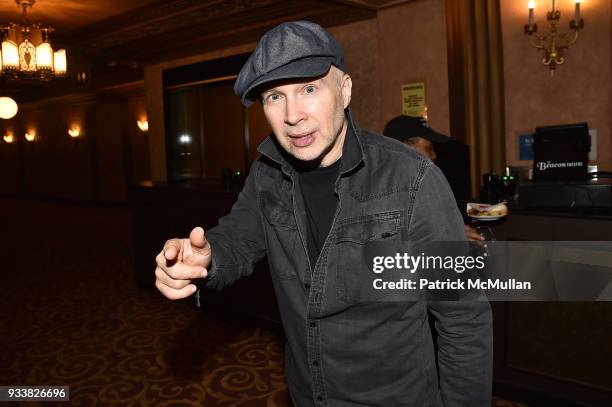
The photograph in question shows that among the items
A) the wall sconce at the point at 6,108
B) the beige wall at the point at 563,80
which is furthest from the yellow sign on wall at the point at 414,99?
the wall sconce at the point at 6,108

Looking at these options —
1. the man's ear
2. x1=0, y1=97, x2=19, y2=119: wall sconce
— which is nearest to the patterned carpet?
the man's ear

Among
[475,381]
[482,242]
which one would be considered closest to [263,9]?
[482,242]

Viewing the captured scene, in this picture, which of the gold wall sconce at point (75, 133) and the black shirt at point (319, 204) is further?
the gold wall sconce at point (75, 133)

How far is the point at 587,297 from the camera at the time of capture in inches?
102

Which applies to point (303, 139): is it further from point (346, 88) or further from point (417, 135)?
point (417, 135)

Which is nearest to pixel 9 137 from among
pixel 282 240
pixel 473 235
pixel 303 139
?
pixel 473 235

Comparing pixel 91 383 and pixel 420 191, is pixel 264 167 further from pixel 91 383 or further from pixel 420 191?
pixel 91 383

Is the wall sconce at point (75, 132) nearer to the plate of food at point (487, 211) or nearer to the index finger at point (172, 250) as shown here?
the plate of food at point (487, 211)

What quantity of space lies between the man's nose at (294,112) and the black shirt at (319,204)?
0.66ft

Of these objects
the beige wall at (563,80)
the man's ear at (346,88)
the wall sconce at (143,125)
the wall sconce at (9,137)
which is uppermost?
the wall sconce at (9,137)

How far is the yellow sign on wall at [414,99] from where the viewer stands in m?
5.41

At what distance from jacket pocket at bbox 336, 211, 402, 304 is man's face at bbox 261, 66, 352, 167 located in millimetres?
204

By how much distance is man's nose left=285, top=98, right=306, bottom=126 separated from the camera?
1.16 meters

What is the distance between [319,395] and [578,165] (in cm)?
199
